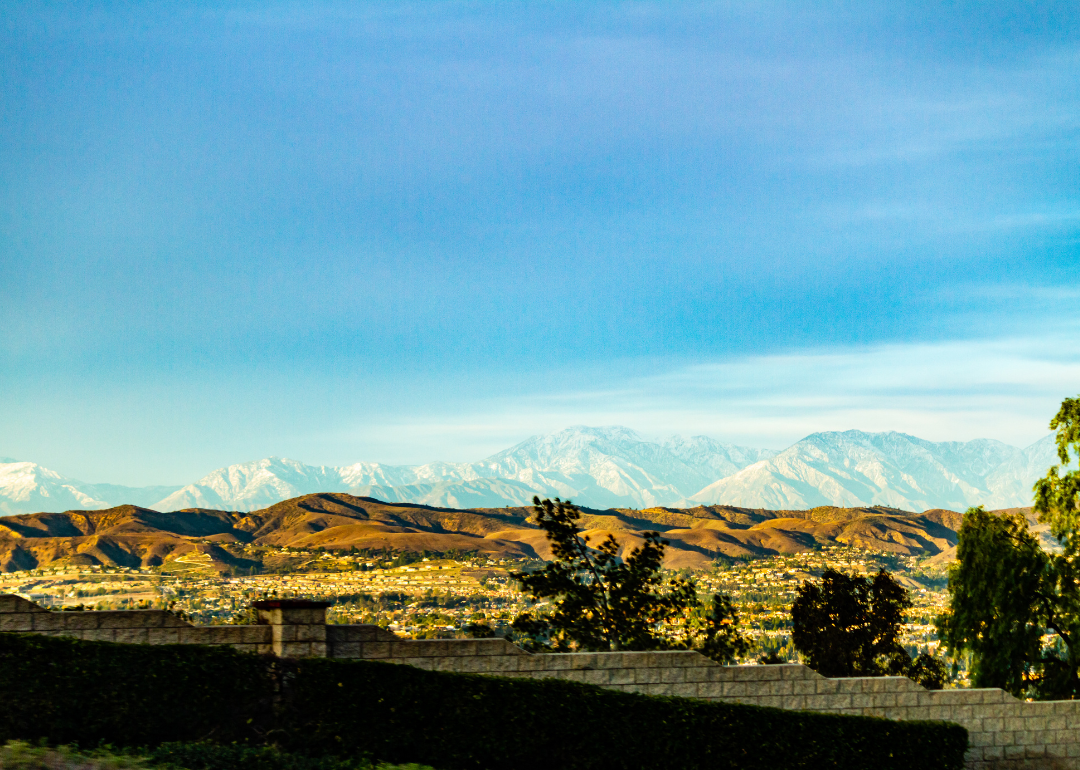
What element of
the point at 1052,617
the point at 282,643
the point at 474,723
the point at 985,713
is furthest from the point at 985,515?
the point at 282,643

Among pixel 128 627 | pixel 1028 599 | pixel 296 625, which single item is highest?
pixel 128 627

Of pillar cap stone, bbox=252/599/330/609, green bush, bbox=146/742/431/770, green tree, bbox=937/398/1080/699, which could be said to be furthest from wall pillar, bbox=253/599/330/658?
green tree, bbox=937/398/1080/699

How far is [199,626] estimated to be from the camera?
42.1ft

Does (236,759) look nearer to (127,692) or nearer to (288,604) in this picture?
(127,692)

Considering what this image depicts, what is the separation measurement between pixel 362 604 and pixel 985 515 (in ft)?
297

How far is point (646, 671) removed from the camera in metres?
15.3

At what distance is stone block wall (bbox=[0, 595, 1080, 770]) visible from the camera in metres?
12.7

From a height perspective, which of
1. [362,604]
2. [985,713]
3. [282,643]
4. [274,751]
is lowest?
[362,604]

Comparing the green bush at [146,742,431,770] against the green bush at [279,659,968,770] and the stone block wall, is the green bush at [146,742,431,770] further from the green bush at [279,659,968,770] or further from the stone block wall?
the stone block wall

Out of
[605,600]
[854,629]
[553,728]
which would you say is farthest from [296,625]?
[854,629]

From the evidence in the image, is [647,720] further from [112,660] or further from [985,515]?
[985,515]

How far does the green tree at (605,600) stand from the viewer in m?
23.9

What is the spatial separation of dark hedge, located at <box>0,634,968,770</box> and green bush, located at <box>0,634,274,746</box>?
0.02m

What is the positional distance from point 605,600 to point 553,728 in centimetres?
1045
